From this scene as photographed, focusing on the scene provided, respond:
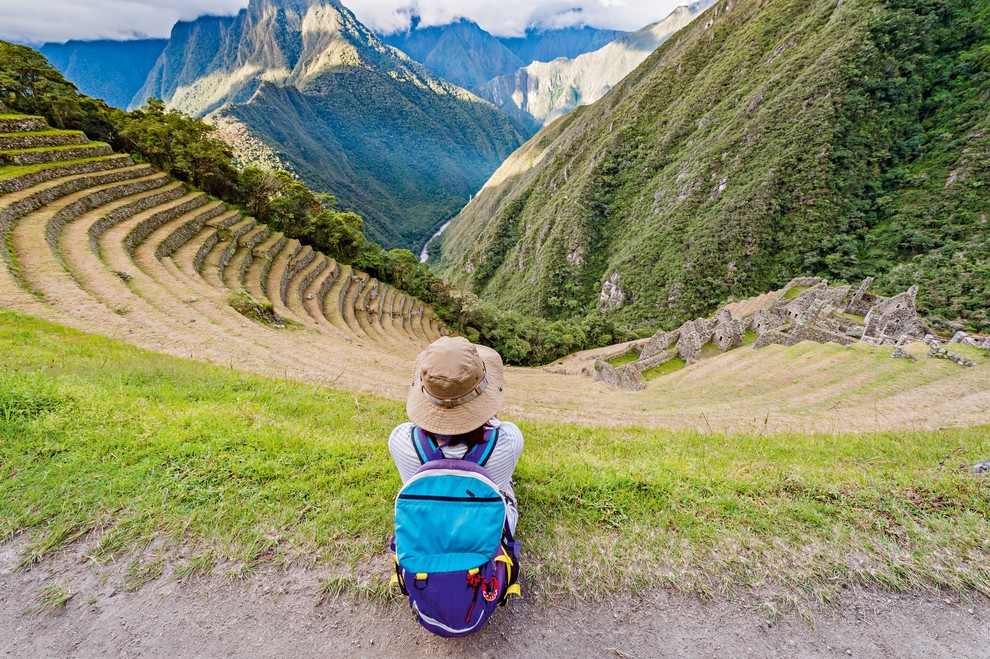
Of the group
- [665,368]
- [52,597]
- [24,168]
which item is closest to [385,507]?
[52,597]

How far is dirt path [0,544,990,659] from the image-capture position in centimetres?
222

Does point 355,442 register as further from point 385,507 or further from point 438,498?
point 438,498

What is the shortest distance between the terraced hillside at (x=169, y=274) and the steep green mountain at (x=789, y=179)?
54585 millimetres

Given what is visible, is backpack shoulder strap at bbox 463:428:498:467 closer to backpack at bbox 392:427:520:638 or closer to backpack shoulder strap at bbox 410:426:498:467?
backpack shoulder strap at bbox 410:426:498:467

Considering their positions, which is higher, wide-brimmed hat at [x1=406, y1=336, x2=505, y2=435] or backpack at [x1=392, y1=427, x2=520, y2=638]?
wide-brimmed hat at [x1=406, y1=336, x2=505, y2=435]

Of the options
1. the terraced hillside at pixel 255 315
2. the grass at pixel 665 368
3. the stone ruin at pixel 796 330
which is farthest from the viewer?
the grass at pixel 665 368

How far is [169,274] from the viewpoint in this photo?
49.2ft

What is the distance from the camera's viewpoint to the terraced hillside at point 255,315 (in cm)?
958

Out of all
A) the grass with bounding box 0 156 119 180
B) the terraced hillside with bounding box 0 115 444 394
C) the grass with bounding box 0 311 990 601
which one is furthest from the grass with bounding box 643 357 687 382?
the grass with bounding box 0 156 119 180

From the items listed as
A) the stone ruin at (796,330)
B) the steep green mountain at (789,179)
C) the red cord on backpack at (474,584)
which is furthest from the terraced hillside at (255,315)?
the steep green mountain at (789,179)

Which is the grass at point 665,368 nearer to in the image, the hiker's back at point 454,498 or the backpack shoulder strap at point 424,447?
the hiker's back at point 454,498

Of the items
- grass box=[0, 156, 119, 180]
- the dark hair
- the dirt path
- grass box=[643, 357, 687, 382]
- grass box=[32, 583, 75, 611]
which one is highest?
grass box=[0, 156, 119, 180]

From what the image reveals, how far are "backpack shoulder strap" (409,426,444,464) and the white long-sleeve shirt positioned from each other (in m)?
0.02

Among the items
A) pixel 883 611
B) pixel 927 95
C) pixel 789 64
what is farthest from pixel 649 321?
pixel 927 95
